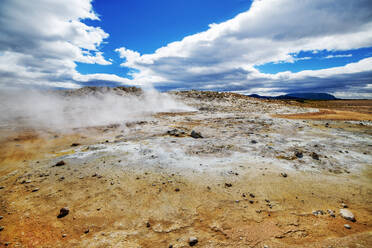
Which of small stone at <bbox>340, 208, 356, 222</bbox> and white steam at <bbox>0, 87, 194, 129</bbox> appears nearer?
small stone at <bbox>340, 208, 356, 222</bbox>

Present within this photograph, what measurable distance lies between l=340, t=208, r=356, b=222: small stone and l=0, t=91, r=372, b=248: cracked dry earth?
9 centimetres

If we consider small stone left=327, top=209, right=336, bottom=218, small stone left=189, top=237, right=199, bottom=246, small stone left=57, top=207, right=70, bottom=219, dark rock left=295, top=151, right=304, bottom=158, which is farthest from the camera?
dark rock left=295, top=151, right=304, bottom=158

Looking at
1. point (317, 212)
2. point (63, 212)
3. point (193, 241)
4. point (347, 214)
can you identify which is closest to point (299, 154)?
point (347, 214)

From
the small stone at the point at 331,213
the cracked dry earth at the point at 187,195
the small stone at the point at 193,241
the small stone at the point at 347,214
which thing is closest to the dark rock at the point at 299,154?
the cracked dry earth at the point at 187,195

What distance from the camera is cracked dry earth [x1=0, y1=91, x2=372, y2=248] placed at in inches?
132

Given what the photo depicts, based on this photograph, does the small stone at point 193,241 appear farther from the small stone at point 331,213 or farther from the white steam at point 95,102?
the white steam at point 95,102

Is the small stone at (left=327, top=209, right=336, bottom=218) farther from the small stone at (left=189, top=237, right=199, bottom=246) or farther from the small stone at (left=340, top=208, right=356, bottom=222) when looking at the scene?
the small stone at (left=189, top=237, right=199, bottom=246)

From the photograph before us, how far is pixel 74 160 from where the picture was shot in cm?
714

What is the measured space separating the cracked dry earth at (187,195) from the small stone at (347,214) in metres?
0.09

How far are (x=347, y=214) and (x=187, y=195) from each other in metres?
3.66

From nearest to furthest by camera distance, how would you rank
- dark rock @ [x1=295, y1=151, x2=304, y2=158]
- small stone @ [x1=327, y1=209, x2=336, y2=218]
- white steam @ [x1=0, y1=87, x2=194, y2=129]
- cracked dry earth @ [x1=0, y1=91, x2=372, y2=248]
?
cracked dry earth @ [x1=0, y1=91, x2=372, y2=248], small stone @ [x1=327, y1=209, x2=336, y2=218], dark rock @ [x1=295, y1=151, x2=304, y2=158], white steam @ [x1=0, y1=87, x2=194, y2=129]

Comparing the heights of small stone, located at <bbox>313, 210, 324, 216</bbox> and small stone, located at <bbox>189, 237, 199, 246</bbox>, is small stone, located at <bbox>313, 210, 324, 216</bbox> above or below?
above

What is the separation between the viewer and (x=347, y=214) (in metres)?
3.77

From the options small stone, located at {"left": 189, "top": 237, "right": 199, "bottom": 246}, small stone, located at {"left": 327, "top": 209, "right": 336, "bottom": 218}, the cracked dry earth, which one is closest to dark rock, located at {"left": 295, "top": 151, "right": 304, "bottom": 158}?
the cracked dry earth
